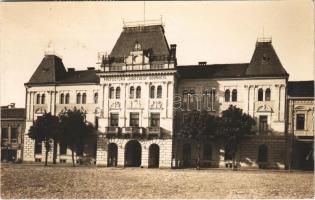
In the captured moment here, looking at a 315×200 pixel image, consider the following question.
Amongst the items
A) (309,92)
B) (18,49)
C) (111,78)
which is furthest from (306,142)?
(18,49)

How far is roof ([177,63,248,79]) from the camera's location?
35000mm

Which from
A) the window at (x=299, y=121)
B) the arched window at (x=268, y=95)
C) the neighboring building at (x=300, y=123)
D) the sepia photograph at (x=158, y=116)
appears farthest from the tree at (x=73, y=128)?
the window at (x=299, y=121)

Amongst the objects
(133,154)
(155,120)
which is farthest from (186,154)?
(133,154)

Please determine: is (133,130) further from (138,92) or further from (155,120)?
(138,92)

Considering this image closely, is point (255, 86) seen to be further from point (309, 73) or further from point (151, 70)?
point (309, 73)

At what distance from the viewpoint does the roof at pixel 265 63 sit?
33.6m

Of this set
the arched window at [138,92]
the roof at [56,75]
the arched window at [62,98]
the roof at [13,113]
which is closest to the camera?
the arched window at [138,92]

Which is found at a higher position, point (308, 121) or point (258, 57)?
point (258, 57)

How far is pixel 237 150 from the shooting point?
33625 mm

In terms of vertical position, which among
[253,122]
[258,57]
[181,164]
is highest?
[258,57]

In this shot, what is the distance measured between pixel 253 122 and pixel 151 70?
8718mm

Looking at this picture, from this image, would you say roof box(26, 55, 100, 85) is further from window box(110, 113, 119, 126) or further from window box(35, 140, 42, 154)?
window box(35, 140, 42, 154)

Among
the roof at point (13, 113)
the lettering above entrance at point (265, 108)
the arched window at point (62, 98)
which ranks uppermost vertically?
the arched window at point (62, 98)

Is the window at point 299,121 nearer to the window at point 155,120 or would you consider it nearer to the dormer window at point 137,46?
the window at point 155,120
